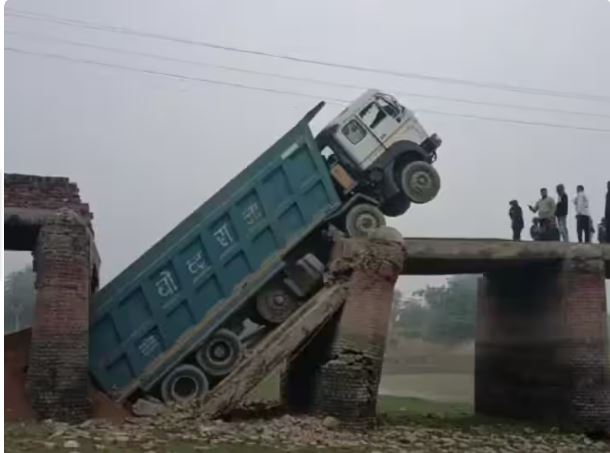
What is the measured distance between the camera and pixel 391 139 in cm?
1162

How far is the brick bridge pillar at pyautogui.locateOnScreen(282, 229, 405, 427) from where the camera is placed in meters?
9.91

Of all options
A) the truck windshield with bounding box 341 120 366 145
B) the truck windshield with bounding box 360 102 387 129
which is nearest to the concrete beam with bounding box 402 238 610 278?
the truck windshield with bounding box 341 120 366 145

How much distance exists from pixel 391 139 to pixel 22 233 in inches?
195

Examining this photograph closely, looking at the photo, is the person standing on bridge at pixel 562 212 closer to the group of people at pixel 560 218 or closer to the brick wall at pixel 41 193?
the group of people at pixel 560 218

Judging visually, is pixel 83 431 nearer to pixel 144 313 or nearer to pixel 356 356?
pixel 144 313

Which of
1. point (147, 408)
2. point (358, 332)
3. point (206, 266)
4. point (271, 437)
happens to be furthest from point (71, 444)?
point (358, 332)

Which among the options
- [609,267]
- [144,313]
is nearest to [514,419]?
[609,267]

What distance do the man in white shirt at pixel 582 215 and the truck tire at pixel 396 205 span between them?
288cm

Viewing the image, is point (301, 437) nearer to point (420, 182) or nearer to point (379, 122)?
point (420, 182)

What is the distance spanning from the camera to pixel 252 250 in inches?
427

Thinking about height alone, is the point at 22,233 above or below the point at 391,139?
below

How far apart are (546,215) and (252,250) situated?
4813mm

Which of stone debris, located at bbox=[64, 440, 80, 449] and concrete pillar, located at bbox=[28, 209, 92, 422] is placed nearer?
stone debris, located at bbox=[64, 440, 80, 449]

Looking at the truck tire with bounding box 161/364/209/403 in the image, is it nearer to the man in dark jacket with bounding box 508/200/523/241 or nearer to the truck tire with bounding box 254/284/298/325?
the truck tire with bounding box 254/284/298/325
